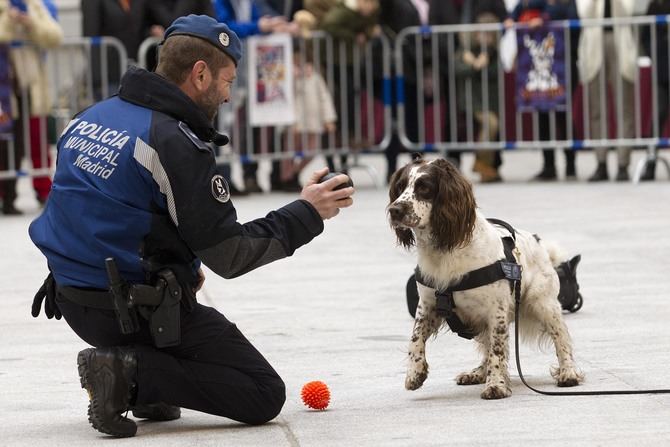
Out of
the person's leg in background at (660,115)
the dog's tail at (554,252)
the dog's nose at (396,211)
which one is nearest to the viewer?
the dog's nose at (396,211)

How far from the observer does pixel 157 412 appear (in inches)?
209

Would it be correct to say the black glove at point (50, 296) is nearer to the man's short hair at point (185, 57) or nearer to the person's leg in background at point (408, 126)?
the man's short hair at point (185, 57)

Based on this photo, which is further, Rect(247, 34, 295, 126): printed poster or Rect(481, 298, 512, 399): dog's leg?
Rect(247, 34, 295, 126): printed poster

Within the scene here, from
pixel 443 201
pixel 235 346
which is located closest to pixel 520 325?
pixel 443 201

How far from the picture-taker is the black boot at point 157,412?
17.3ft

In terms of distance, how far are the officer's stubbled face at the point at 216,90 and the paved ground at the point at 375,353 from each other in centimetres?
110

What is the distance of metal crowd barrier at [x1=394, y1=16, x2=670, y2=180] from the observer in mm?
14406

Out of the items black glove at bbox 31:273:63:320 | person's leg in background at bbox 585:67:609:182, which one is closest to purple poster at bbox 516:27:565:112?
person's leg in background at bbox 585:67:609:182

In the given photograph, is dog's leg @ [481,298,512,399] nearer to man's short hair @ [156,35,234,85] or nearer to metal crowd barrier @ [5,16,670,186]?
man's short hair @ [156,35,234,85]

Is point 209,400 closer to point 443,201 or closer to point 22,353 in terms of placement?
point 443,201

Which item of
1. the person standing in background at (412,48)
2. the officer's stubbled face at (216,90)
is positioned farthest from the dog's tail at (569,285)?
the person standing in background at (412,48)

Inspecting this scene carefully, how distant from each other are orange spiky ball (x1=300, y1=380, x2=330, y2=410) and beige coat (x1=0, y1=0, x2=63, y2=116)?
767 centimetres

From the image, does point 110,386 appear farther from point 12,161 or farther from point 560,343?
point 12,161

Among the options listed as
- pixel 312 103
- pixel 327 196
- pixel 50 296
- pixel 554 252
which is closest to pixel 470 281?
pixel 327 196
